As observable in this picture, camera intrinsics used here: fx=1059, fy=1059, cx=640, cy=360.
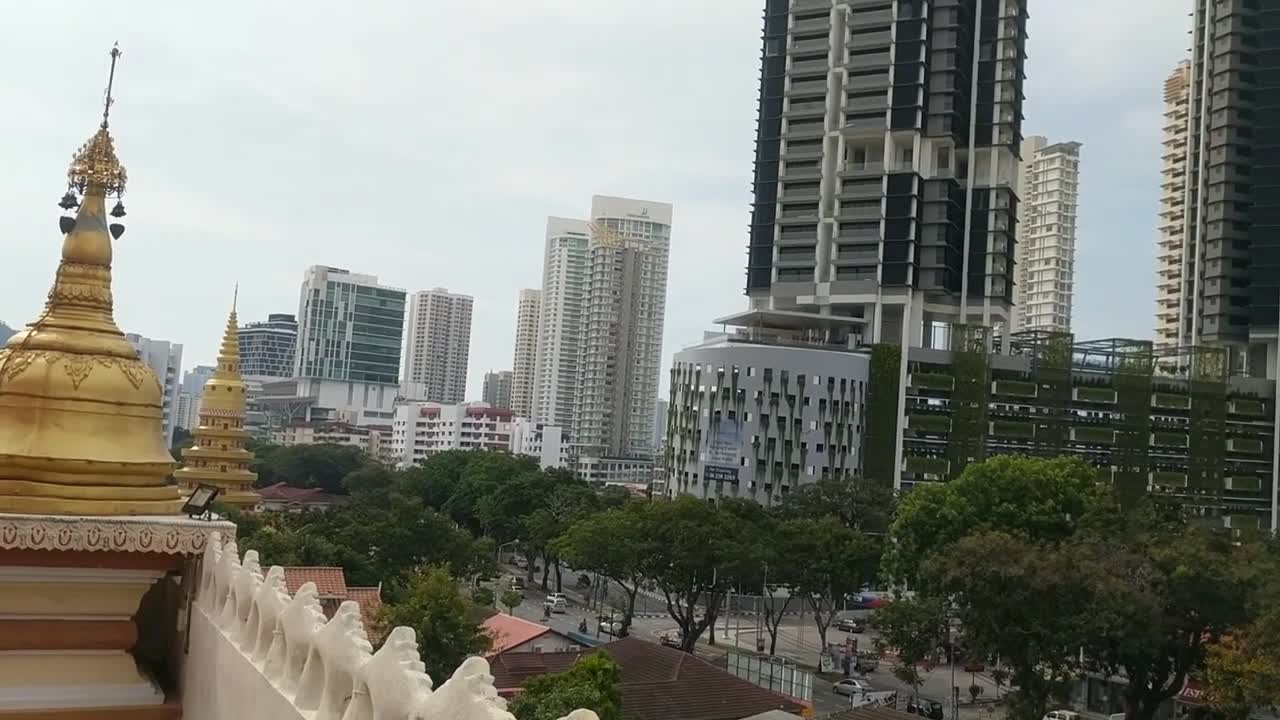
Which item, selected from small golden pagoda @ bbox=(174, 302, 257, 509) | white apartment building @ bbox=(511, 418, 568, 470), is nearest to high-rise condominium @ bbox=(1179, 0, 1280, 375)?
small golden pagoda @ bbox=(174, 302, 257, 509)

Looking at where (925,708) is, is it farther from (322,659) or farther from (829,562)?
(322,659)

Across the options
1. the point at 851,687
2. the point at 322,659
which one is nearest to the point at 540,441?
the point at 851,687

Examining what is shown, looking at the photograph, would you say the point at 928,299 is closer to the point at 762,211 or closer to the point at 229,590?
the point at 762,211

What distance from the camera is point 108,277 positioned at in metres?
6.09

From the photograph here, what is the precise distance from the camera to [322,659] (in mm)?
3701

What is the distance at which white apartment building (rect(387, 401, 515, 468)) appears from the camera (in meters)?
106

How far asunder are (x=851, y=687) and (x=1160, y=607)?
12005 mm

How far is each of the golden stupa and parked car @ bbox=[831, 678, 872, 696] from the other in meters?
29.2

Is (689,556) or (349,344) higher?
(349,344)

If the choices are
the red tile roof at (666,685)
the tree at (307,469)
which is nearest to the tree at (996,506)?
the red tile roof at (666,685)

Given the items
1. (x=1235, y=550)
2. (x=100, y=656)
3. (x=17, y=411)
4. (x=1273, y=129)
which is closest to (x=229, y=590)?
(x=100, y=656)

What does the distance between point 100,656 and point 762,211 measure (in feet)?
193

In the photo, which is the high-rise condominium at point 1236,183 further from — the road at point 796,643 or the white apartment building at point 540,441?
the white apartment building at point 540,441

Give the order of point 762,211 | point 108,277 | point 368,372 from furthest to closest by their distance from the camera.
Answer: point 368,372 < point 762,211 < point 108,277
